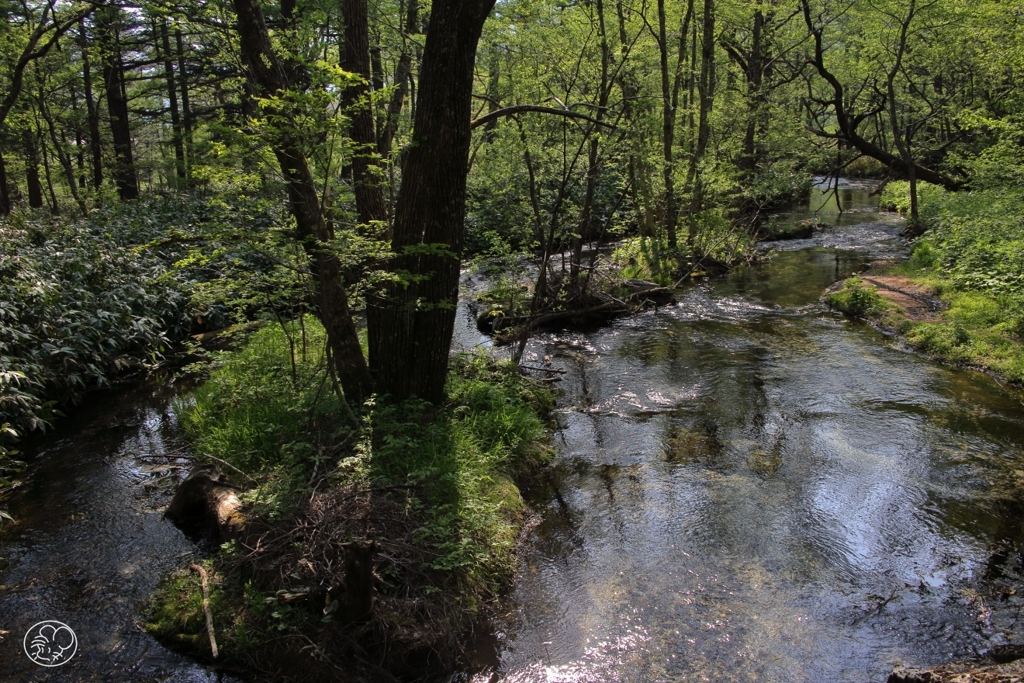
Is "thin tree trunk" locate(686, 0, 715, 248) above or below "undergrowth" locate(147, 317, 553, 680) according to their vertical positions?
above

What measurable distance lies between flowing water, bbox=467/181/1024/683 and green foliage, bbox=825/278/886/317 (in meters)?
1.31

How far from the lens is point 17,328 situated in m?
7.56

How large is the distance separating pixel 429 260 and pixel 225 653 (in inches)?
146

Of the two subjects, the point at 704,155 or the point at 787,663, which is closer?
the point at 787,663

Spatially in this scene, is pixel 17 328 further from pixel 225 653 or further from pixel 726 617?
pixel 726 617

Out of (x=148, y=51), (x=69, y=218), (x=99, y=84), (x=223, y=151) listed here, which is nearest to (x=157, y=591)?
(x=223, y=151)

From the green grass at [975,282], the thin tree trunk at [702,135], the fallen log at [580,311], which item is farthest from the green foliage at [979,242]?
the fallen log at [580,311]

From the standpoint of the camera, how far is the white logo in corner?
386 cm

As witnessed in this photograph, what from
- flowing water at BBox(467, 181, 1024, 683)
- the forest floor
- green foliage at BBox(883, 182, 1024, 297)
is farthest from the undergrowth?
green foliage at BBox(883, 182, 1024, 297)

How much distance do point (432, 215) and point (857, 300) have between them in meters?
9.19

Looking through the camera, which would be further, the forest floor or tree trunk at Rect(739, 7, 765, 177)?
tree trunk at Rect(739, 7, 765, 177)

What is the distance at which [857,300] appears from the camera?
11430 mm

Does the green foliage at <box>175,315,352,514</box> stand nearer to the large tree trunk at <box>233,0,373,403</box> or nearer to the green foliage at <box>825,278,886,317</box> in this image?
the large tree trunk at <box>233,0,373,403</box>

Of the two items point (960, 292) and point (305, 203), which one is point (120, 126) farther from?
point (960, 292)
